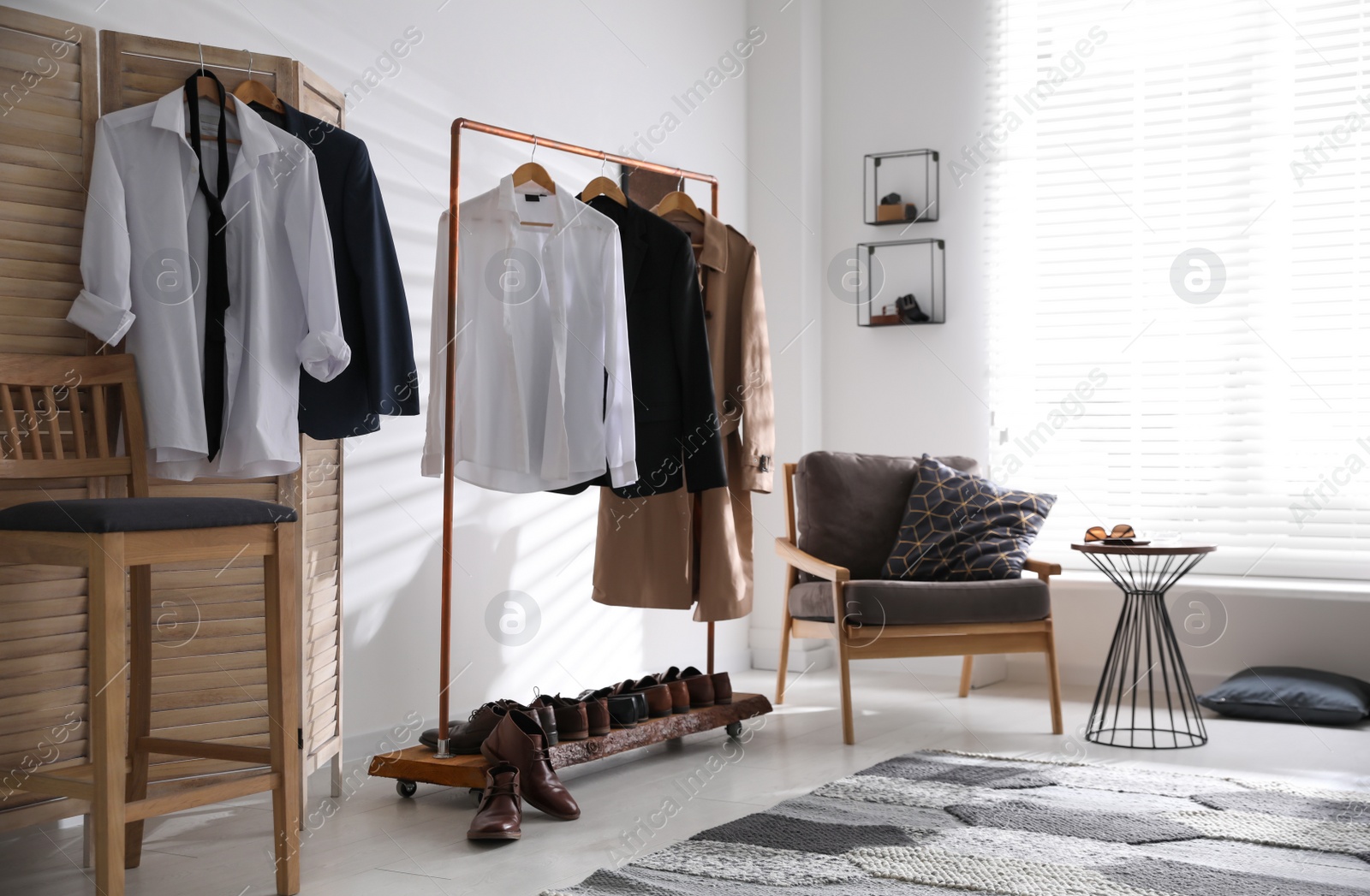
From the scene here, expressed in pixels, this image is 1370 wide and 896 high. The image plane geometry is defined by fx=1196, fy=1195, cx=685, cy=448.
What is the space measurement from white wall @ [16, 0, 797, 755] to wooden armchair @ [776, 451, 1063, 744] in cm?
76

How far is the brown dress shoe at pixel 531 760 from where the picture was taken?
8.67 ft

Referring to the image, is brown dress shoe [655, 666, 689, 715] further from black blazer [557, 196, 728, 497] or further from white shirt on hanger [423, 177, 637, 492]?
white shirt on hanger [423, 177, 637, 492]

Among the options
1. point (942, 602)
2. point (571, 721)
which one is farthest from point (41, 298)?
point (942, 602)

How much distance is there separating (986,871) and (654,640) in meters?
2.27

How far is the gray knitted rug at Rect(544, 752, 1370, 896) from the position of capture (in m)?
2.13

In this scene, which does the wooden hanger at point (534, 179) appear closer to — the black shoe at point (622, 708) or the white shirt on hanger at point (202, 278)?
the white shirt on hanger at point (202, 278)

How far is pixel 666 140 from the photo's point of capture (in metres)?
4.46

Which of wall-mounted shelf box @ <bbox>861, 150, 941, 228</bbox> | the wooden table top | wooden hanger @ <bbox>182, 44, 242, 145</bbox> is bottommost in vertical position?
the wooden table top

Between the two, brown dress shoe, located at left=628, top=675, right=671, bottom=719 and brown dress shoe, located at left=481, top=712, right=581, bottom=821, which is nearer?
brown dress shoe, located at left=481, top=712, right=581, bottom=821

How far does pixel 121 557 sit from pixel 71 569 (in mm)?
626

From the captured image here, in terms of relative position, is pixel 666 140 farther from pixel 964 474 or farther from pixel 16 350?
pixel 16 350

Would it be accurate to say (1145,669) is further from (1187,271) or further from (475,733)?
(475,733)

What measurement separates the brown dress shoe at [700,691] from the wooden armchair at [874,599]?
14.8 inches

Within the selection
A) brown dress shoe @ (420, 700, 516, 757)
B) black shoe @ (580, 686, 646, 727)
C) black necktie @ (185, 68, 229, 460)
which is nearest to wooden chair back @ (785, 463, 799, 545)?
black shoe @ (580, 686, 646, 727)
